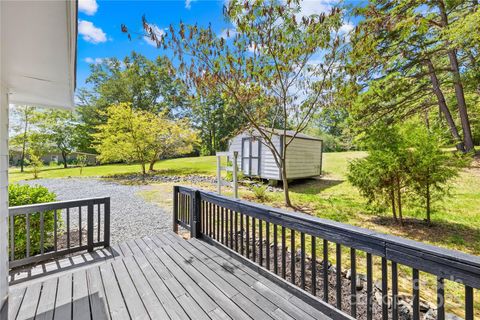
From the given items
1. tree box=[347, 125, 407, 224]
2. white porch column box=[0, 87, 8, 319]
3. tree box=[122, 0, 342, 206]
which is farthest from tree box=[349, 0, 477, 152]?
white porch column box=[0, 87, 8, 319]

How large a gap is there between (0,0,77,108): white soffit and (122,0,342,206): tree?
Answer: 2725 millimetres

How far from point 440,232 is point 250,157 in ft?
24.5

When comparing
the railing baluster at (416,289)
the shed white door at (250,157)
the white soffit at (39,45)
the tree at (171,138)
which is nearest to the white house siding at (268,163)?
the shed white door at (250,157)

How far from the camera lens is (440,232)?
429 cm

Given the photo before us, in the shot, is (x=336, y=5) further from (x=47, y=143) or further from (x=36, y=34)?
(x=47, y=143)

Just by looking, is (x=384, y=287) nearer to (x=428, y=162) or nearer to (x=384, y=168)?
(x=384, y=168)

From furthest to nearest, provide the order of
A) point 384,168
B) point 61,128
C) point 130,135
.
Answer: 1. point 61,128
2. point 130,135
3. point 384,168

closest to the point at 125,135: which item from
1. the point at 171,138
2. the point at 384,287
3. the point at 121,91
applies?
the point at 171,138

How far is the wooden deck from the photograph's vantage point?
1765 millimetres

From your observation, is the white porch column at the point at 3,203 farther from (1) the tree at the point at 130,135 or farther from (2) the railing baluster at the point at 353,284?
(1) the tree at the point at 130,135

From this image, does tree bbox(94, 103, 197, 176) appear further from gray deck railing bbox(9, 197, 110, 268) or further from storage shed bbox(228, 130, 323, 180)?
gray deck railing bbox(9, 197, 110, 268)

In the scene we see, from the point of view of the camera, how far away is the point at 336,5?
4777 mm

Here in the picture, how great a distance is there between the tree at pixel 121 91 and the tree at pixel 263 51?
62.9 feet

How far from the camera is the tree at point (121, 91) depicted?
80.0 ft
